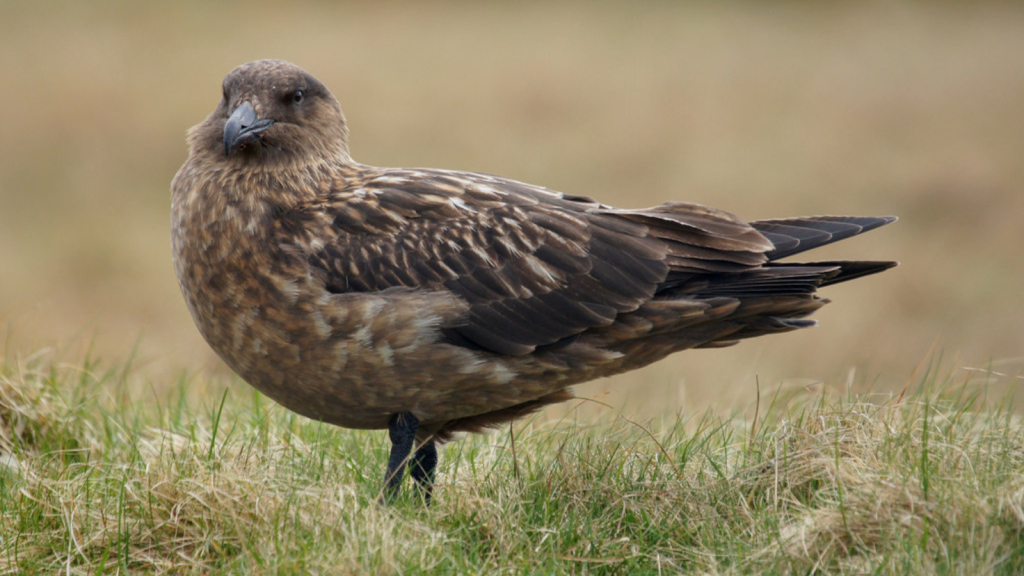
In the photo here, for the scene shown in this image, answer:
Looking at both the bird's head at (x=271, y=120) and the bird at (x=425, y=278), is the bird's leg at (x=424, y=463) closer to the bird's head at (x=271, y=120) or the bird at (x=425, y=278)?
the bird at (x=425, y=278)

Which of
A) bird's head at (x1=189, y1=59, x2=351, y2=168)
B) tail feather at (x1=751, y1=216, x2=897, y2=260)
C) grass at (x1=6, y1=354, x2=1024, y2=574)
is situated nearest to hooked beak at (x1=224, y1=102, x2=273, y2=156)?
bird's head at (x1=189, y1=59, x2=351, y2=168)

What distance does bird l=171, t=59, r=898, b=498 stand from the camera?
12.8 ft

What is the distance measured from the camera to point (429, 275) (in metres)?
4.03

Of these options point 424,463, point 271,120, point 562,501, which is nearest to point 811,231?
point 562,501

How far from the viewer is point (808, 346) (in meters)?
9.65

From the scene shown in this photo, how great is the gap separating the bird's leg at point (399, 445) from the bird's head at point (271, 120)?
1.09m

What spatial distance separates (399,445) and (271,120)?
1354 millimetres

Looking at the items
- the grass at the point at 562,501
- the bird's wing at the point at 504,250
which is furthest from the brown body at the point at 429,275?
the grass at the point at 562,501

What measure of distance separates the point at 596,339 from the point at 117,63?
12.8 meters

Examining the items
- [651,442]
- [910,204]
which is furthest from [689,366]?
[651,442]

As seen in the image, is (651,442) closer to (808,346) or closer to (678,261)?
(678,261)

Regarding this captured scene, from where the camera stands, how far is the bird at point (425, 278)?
3.91 m

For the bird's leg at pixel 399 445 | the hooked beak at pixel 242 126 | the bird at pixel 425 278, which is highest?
the hooked beak at pixel 242 126

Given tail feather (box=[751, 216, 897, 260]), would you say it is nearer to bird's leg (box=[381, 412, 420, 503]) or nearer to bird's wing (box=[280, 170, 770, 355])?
bird's wing (box=[280, 170, 770, 355])
